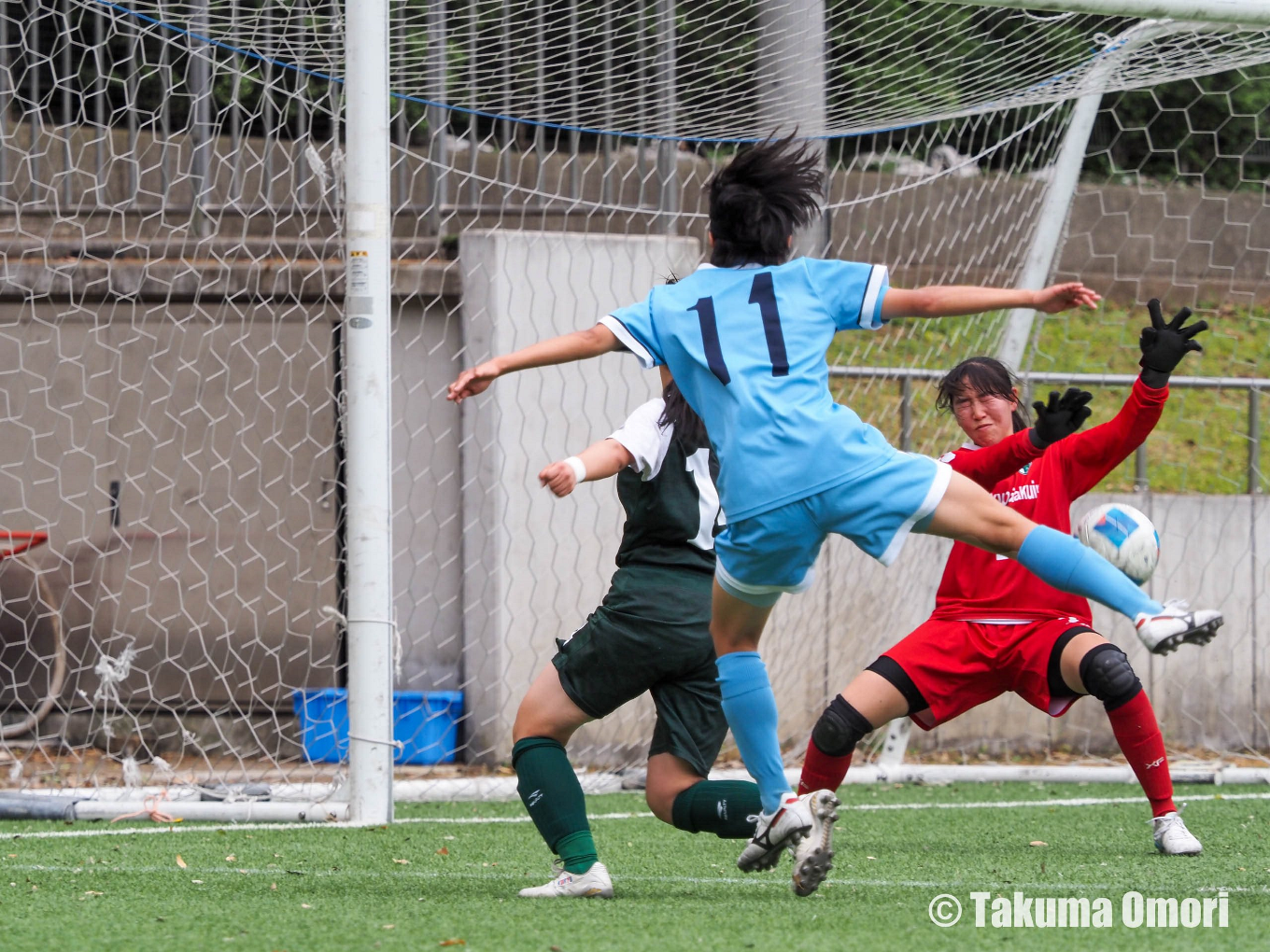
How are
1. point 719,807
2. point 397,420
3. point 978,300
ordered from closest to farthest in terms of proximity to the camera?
point 978,300
point 719,807
point 397,420

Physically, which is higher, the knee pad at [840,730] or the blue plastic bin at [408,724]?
the knee pad at [840,730]

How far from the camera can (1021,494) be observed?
4.82m

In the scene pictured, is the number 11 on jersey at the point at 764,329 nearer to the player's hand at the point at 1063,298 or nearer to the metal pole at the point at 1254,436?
the player's hand at the point at 1063,298

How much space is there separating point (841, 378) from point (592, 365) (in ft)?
4.00

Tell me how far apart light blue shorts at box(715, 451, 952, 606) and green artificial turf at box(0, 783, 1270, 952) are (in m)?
0.78

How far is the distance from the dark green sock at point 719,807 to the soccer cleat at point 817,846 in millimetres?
428

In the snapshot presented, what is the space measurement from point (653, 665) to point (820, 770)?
3.77 feet

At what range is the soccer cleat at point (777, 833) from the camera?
10.7ft

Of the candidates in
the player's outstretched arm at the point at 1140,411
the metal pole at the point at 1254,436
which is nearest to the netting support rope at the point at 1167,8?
the player's outstretched arm at the point at 1140,411

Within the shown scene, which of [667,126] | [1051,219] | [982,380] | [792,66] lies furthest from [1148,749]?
[667,126]

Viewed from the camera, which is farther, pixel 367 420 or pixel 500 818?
pixel 500 818

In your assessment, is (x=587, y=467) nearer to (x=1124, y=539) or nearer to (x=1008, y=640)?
(x=1124, y=539)

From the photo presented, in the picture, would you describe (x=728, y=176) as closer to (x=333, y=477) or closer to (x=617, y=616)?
(x=617, y=616)

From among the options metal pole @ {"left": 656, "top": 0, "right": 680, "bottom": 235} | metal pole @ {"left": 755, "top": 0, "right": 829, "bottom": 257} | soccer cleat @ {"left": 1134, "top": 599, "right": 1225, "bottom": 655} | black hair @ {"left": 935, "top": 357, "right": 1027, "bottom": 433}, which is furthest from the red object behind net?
soccer cleat @ {"left": 1134, "top": 599, "right": 1225, "bottom": 655}
